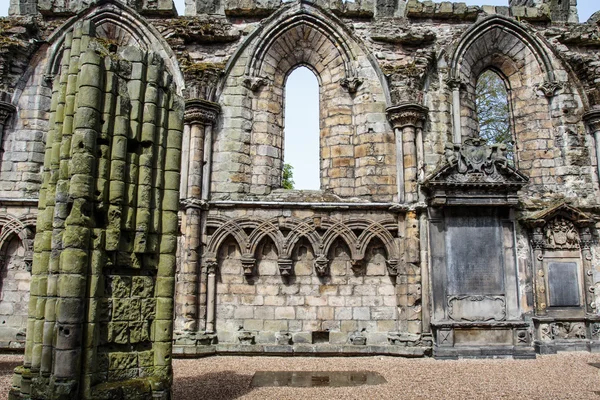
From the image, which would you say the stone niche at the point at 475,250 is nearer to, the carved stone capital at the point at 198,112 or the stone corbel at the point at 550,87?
the stone corbel at the point at 550,87

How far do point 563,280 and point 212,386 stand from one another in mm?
8016

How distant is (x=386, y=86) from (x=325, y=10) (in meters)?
2.44

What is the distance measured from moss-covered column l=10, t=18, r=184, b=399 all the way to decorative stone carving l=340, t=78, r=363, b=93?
6259mm

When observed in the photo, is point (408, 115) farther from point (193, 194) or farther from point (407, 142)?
point (193, 194)

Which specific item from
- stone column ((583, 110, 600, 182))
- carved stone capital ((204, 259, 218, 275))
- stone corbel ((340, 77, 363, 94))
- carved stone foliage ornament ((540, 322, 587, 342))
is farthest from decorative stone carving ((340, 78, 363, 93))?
carved stone foliage ornament ((540, 322, 587, 342))

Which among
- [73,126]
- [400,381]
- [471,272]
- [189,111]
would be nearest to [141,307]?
[73,126]

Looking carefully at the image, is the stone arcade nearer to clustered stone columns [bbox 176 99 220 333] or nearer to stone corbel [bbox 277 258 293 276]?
clustered stone columns [bbox 176 99 220 333]

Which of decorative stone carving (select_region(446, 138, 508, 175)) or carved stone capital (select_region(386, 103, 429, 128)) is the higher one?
carved stone capital (select_region(386, 103, 429, 128))

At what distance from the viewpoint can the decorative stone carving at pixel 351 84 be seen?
11.4 metres

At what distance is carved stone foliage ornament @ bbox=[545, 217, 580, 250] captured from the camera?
35.1ft

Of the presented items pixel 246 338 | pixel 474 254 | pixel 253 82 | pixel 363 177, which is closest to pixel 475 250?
pixel 474 254

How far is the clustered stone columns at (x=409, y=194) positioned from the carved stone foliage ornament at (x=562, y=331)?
2786 millimetres

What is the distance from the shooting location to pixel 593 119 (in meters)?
11.4

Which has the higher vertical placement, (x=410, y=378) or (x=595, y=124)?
(x=595, y=124)
